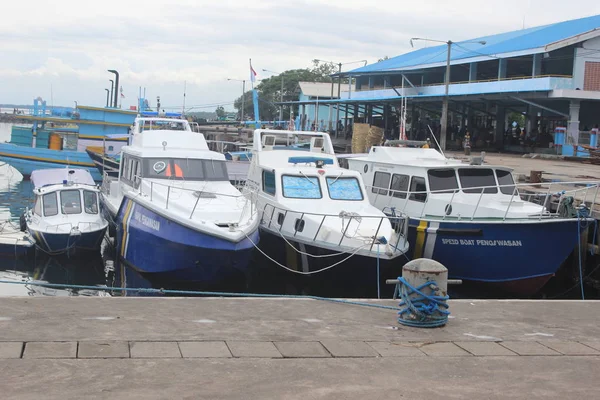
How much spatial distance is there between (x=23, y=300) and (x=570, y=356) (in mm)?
6245

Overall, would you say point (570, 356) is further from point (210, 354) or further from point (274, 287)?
point (274, 287)

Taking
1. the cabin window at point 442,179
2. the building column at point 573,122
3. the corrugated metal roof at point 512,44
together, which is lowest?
the cabin window at point 442,179

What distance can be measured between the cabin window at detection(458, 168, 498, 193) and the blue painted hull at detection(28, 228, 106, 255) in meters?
9.45

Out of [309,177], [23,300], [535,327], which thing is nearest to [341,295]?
[309,177]

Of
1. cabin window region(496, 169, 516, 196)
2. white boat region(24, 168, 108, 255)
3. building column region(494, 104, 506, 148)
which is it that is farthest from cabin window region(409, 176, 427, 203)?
building column region(494, 104, 506, 148)

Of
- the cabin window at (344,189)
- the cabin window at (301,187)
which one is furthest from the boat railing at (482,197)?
the cabin window at (301,187)

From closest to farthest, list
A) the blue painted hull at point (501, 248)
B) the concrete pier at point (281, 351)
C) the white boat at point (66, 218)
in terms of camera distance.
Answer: the concrete pier at point (281, 351) < the blue painted hull at point (501, 248) < the white boat at point (66, 218)

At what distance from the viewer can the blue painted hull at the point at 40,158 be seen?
3875 cm

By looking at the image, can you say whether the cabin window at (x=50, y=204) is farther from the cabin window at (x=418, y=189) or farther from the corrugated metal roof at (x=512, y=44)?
the corrugated metal roof at (x=512, y=44)

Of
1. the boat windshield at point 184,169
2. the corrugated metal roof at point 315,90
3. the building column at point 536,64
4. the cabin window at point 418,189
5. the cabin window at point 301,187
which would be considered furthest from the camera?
the corrugated metal roof at point 315,90

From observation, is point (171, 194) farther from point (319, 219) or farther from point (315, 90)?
point (315, 90)

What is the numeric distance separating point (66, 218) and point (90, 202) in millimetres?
1200

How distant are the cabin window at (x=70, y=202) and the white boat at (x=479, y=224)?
842 centimetres

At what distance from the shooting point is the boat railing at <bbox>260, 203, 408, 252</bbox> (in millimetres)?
14680
